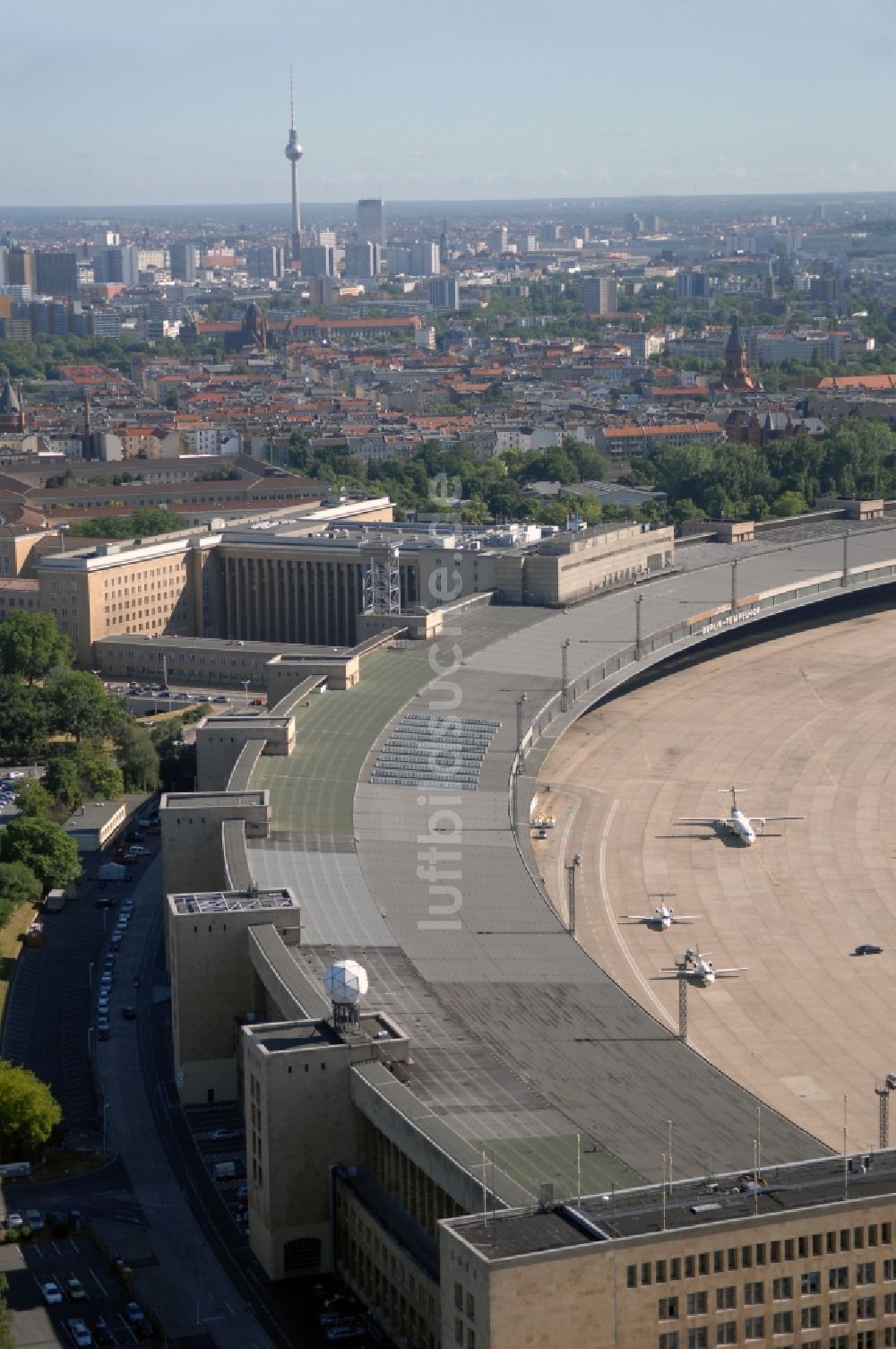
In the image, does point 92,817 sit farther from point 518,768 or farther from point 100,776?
point 518,768

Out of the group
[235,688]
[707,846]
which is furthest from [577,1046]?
[235,688]

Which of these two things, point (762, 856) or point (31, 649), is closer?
point (762, 856)

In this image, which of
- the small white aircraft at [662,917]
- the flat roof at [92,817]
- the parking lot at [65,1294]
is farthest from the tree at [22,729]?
the parking lot at [65,1294]

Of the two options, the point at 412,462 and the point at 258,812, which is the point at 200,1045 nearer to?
the point at 258,812

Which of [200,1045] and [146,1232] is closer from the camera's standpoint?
[146,1232]

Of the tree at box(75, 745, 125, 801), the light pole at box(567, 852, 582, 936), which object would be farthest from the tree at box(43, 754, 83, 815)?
the light pole at box(567, 852, 582, 936)

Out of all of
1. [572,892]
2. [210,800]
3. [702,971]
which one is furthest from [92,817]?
[702,971]
